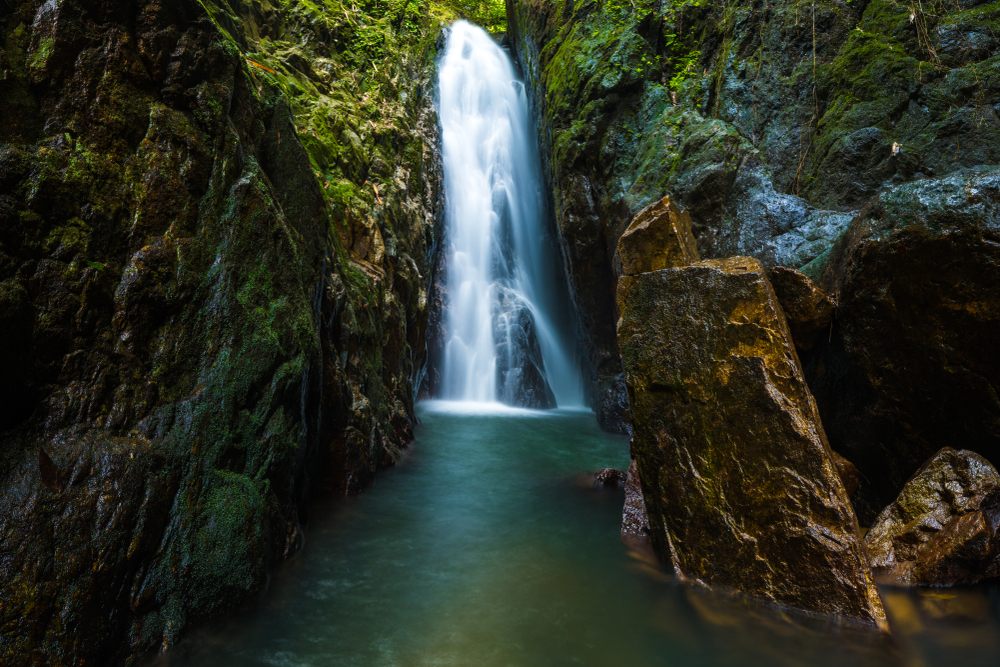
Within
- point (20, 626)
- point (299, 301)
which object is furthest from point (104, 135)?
point (20, 626)

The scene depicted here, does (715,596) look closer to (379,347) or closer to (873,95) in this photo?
(379,347)

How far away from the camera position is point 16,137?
2857 mm

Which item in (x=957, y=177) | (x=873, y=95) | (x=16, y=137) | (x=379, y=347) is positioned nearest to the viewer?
(x=16, y=137)

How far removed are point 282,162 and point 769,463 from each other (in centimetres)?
549

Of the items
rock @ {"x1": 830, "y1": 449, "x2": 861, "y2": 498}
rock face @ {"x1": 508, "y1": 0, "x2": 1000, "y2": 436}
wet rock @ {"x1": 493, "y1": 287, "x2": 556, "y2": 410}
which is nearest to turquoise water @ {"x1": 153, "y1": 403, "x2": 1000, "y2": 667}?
rock @ {"x1": 830, "y1": 449, "x2": 861, "y2": 498}

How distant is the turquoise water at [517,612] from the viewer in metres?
2.97

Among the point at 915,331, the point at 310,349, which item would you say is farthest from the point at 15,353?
the point at 915,331

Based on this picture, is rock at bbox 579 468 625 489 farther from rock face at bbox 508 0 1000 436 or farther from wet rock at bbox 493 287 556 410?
wet rock at bbox 493 287 556 410

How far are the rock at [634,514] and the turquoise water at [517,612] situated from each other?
0.18 m

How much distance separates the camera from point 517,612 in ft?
11.5

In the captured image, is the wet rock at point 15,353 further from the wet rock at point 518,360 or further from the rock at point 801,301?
the wet rock at point 518,360

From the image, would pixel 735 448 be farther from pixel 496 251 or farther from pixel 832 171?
pixel 496 251

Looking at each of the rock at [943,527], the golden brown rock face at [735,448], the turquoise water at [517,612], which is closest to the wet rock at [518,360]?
the turquoise water at [517,612]

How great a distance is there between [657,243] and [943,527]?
3456mm
